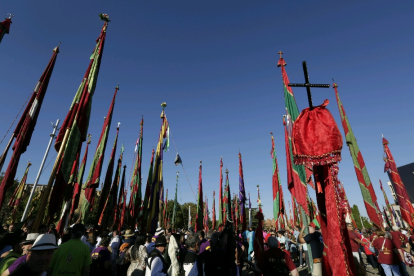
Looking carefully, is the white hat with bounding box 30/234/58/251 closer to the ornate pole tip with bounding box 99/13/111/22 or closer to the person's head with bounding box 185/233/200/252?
the person's head with bounding box 185/233/200/252

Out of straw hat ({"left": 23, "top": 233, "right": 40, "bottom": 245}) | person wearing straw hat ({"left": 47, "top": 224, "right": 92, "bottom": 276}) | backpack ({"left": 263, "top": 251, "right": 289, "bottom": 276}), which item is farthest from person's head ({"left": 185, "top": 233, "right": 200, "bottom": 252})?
straw hat ({"left": 23, "top": 233, "right": 40, "bottom": 245})

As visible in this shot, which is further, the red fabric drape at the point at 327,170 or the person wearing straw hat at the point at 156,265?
the person wearing straw hat at the point at 156,265

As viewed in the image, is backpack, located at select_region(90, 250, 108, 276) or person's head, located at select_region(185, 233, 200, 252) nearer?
person's head, located at select_region(185, 233, 200, 252)

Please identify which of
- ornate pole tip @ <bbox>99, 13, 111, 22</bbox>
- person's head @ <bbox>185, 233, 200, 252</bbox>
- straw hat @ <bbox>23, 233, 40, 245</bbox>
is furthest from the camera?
ornate pole tip @ <bbox>99, 13, 111, 22</bbox>

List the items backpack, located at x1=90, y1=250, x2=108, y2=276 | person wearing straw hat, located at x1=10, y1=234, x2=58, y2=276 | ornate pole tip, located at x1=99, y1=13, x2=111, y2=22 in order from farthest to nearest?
ornate pole tip, located at x1=99, y1=13, x2=111, y2=22 → backpack, located at x1=90, y1=250, x2=108, y2=276 → person wearing straw hat, located at x1=10, y1=234, x2=58, y2=276

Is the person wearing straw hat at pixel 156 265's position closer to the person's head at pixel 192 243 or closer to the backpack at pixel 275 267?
the person's head at pixel 192 243

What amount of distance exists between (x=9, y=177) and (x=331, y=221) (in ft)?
33.3

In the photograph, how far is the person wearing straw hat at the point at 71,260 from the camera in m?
4.01

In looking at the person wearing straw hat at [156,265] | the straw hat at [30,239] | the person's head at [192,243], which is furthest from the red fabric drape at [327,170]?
the straw hat at [30,239]

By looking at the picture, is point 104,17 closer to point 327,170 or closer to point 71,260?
point 71,260

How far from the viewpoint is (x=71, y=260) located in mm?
4082

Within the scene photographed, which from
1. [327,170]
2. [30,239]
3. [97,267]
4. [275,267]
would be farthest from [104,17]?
[275,267]

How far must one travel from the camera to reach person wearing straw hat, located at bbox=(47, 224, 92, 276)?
401 centimetres

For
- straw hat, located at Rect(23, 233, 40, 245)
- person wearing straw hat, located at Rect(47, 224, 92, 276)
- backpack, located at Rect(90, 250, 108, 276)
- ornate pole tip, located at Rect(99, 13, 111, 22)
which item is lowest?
backpack, located at Rect(90, 250, 108, 276)
